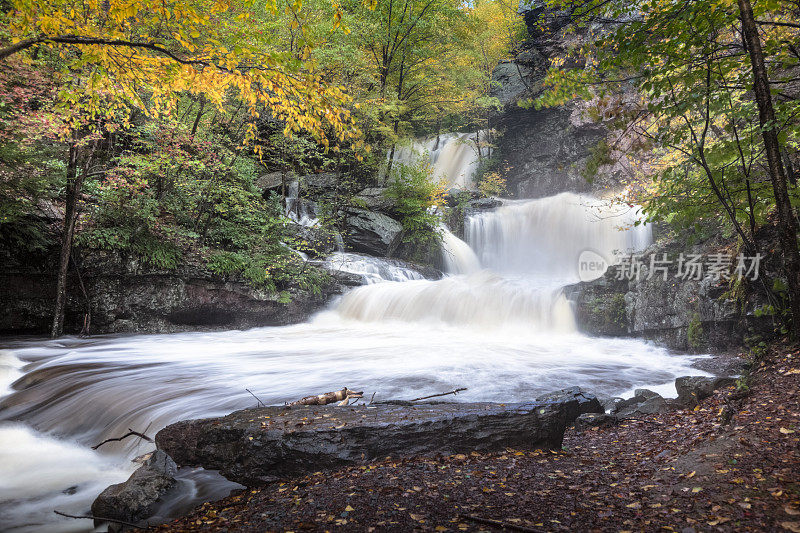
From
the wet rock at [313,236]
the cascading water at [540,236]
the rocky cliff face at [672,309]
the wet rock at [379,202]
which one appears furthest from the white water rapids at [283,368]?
the cascading water at [540,236]

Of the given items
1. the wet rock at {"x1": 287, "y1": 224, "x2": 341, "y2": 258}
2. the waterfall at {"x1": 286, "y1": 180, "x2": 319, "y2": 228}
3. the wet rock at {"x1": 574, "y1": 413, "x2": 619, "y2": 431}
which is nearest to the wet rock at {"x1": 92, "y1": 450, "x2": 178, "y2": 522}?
the wet rock at {"x1": 574, "y1": 413, "x2": 619, "y2": 431}

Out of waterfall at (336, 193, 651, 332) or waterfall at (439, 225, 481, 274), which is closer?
waterfall at (336, 193, 651, 332)

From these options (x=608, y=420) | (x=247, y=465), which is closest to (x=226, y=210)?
(x=247, y=465)

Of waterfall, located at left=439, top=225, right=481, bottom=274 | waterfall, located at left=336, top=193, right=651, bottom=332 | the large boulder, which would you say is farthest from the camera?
waterfall, located at left=439, top=225, right=481, bottom=274

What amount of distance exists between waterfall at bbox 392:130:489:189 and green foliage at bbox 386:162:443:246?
986 cm

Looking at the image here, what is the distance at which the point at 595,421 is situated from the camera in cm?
472

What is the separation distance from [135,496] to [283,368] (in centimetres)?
427

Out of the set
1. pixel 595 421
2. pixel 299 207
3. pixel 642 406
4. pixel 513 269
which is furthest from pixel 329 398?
pixel 513 269

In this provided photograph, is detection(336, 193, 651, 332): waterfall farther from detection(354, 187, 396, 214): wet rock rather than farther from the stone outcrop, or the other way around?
the stone outcrop

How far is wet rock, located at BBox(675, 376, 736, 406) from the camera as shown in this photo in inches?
197

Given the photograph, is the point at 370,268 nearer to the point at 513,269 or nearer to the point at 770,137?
the point at 513,269

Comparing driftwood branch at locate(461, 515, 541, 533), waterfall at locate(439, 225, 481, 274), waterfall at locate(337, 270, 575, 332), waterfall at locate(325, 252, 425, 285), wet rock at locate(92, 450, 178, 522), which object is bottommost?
wet rock at locate(92, 450, 178, 522)

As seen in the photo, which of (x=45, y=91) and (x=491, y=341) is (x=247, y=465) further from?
(x=45, y=91)

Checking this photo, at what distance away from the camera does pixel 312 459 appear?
3.46 metres
